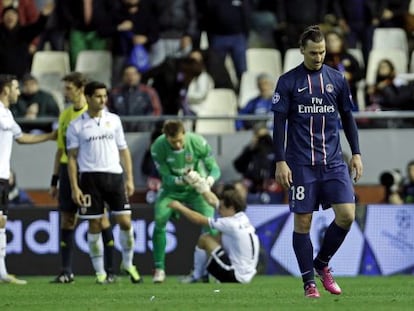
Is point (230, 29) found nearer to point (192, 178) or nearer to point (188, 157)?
point (188, 157)

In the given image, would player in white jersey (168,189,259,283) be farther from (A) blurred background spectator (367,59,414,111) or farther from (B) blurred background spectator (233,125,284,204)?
(A) blurred background spectator (367,59,414,111)

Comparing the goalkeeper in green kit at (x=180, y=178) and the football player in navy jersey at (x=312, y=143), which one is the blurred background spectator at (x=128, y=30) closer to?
the goalkeeper in green kit at (x=180, y=178)

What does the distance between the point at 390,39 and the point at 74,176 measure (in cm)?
919

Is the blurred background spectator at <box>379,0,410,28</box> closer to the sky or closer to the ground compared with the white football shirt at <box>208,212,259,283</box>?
closer to the sky

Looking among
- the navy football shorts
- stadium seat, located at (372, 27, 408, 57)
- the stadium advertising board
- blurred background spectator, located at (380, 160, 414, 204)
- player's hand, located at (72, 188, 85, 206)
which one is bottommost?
the stadium advertising board

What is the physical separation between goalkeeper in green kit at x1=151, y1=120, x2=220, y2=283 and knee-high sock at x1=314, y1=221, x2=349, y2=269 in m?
4.29

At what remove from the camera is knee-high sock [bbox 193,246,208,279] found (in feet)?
54.0

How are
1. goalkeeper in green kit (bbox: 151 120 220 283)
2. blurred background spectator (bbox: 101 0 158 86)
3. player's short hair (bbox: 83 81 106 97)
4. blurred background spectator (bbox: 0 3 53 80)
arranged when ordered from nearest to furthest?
player's short hair (bbox: 83 81 106 97) < goalkeeper in green kit (bbox: 151 120 220 283) < blurred background spectator (bbox: 0 3 53 80) < blurred background spectator (bbox: 101 0 158 86)

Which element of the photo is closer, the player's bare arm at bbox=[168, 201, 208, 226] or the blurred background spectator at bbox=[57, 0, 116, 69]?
the player's bare arm at bbox=[168, 201, 208, 226]

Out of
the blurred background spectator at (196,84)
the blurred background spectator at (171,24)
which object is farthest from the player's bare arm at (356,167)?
the blurred background spectator at (171,24)

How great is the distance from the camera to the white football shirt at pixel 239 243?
52.5 feet

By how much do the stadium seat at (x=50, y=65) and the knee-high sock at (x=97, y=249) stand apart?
747 cm

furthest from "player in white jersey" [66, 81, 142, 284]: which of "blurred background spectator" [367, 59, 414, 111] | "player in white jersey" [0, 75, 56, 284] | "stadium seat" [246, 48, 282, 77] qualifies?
A: "stadium seat" [246, 48, 282, 77]

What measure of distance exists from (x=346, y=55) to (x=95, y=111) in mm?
7019
